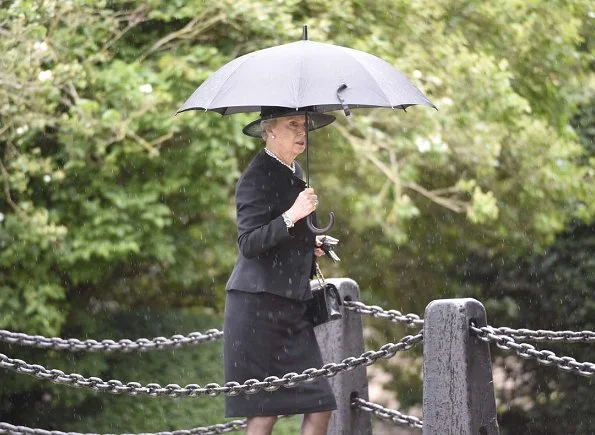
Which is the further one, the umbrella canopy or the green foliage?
the green foliage

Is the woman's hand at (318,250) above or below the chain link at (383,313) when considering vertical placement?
above

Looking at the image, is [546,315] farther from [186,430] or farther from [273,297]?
[273,297]

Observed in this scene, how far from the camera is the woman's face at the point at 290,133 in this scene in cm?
463

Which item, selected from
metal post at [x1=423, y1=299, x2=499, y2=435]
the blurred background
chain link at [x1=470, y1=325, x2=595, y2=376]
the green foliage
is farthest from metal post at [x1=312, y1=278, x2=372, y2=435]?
the green foliage

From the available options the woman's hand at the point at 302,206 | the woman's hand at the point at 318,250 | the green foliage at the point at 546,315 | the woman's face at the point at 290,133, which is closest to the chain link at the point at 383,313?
the woman's hand at the point at 318,250

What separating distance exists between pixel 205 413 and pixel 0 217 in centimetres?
228

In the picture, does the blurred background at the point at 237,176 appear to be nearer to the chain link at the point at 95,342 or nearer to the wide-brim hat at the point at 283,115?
the chain link at the point at 95,342

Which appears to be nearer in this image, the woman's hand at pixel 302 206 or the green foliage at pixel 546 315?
the woman's hand at pixel 302 206

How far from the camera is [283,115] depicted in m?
4.58

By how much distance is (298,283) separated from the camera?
4602 mm

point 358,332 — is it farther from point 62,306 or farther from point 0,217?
point 62,306

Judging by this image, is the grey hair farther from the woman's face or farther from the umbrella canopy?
the umbrella canopy

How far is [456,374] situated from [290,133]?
1.28 metres

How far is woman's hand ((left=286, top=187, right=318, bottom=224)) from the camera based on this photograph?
444 cm
